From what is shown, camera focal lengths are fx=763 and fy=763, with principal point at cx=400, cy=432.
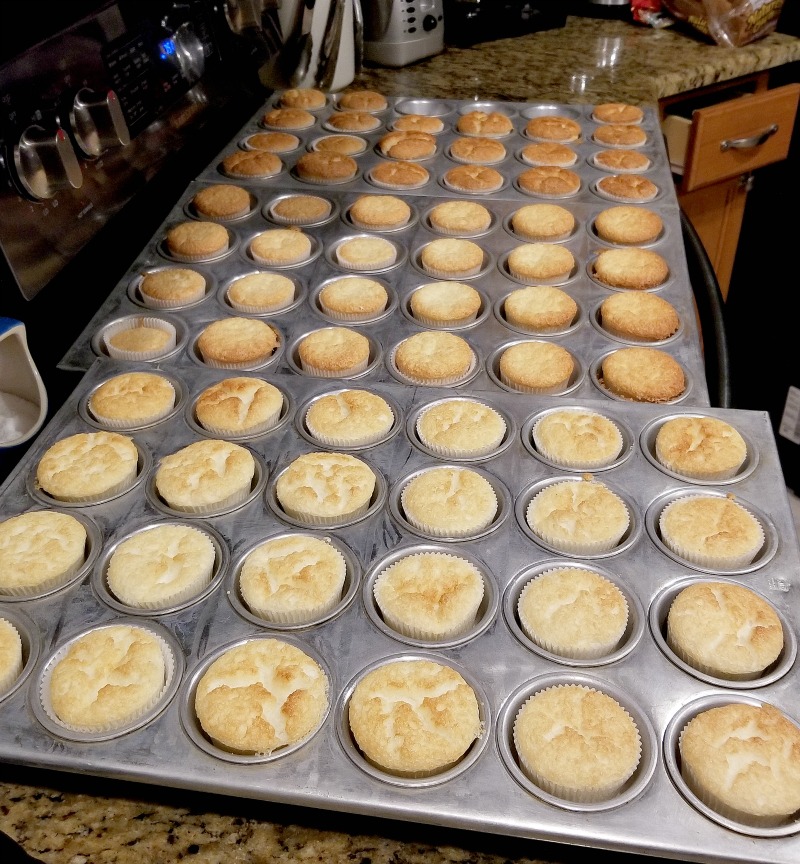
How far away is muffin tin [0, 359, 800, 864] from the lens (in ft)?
3.28

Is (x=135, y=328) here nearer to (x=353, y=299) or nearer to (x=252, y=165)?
(x=353, y=299)

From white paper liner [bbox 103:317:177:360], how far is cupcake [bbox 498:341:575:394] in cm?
82

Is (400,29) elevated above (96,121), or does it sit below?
below

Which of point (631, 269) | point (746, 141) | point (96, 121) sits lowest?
point (746, 141)

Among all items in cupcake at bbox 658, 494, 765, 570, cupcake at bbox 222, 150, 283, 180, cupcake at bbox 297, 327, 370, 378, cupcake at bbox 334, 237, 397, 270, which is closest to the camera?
cupcake at bbox 658, 494, 765, 570

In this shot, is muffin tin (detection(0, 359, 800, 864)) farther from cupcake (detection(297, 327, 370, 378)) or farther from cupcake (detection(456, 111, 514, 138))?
cupcake (detection(456, 111, 514, 138))

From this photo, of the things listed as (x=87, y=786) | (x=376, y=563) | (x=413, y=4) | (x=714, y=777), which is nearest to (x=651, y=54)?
(x=413, y=4)

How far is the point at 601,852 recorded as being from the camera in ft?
3.33

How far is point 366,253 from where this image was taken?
86.0 inches

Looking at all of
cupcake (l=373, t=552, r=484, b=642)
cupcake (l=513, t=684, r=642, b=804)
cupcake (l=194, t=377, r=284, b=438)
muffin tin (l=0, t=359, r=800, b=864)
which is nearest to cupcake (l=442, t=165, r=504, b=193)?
muffin tin (l=0, t=359, r=800, b=864)

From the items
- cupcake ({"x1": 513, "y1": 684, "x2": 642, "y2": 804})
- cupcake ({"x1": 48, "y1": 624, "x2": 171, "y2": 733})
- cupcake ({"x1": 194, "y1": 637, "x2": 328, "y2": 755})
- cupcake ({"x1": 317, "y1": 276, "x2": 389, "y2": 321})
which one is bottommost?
cupcake ({"x1": 317, "y1": 276, "x2": 389, "y2": 321})

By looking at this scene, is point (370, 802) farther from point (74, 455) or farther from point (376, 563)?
point (74, 455)

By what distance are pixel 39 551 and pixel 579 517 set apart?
961mm

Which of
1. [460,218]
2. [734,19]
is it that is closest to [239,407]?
[460,218]
